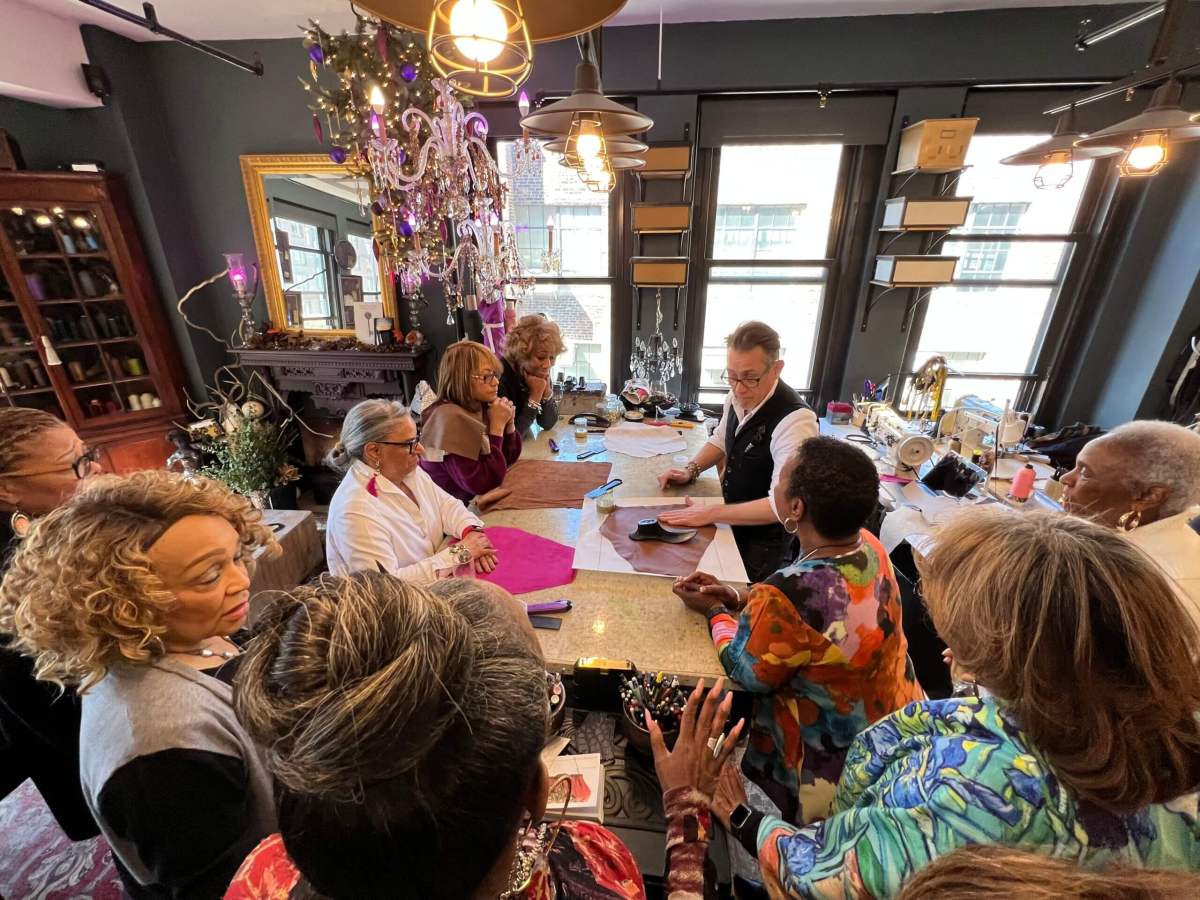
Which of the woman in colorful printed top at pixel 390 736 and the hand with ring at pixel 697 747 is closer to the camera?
the woman in colorful printed top at pixel 390 736

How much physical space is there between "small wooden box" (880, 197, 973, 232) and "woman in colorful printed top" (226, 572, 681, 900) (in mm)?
3485

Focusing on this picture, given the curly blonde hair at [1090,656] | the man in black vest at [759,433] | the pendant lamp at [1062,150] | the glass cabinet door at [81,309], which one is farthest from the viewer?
the glass cabinet door at [81,309]

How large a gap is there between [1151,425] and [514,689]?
2091mm

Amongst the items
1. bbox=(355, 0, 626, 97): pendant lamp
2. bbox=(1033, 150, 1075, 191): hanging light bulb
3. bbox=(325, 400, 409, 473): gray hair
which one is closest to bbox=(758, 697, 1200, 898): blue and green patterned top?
bbox=(355, 0, 626, 97): pendant lamp

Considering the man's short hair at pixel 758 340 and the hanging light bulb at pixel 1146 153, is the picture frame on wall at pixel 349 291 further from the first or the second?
the hanging light bulb at pixel 1146 153

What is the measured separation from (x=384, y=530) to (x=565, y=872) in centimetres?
107

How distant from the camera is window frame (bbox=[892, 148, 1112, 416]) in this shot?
3053 millimetres

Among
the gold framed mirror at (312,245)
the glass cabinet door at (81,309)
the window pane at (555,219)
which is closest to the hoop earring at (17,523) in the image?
the gold framed mirror at (312,245)

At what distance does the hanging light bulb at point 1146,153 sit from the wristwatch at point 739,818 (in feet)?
7.97

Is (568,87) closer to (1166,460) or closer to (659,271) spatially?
(659,271)

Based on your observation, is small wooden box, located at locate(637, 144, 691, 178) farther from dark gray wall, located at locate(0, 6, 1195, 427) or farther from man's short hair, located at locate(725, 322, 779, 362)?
man's short hair, located at locate(725, 322, 779, 362)

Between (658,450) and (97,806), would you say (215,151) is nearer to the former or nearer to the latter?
(658,450)

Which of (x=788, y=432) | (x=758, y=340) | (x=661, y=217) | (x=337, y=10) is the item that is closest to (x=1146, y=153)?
(x=758, y=340)

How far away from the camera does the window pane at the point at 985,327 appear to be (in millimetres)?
3342
